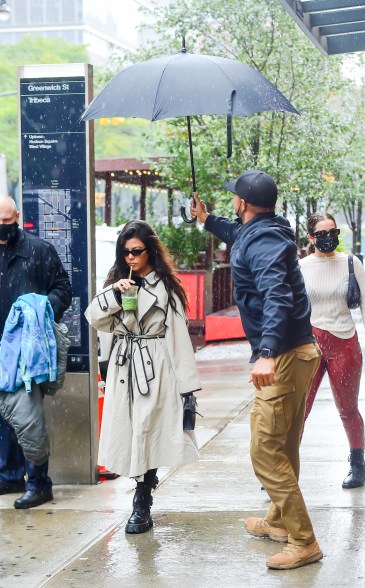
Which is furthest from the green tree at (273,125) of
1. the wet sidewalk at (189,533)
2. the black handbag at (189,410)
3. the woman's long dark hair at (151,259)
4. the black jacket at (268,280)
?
the black jacket at (268,280)

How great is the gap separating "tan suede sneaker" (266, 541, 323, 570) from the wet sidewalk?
35 mm

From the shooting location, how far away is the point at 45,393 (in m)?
6.53

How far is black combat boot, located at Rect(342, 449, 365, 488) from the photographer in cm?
662

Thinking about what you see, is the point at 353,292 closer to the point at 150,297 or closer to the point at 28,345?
the point at 150,297

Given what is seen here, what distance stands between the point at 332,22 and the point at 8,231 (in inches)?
169

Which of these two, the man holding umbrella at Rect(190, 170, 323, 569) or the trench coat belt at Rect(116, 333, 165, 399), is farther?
the trench coat belt at Rect(116, 333, 165, 399)

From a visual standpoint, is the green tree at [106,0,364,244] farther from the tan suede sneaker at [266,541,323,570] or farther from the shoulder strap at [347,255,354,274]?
the tan suede sneaker at [266,541,323,570]

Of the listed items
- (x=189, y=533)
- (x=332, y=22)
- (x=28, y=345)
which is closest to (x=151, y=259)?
(x=28, y=345)

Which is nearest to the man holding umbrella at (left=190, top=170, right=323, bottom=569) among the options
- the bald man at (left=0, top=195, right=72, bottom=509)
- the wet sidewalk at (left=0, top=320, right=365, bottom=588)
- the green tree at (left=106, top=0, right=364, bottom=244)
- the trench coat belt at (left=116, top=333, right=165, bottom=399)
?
the wet sidewalk at (left=0, top=320, right=365, bottom=588)

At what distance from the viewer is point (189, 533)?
5699 millimetres

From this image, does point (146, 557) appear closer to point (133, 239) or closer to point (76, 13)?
point (133, 239)

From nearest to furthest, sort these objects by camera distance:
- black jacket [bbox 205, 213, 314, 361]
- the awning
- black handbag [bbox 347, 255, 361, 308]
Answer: black jacket [bbox 205, 213, 314, 361] < black handbag [bbox 347, 255, 361, 308] < the awning

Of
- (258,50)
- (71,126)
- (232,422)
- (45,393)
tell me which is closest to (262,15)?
(258,50)

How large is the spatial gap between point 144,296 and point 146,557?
1428 mm
